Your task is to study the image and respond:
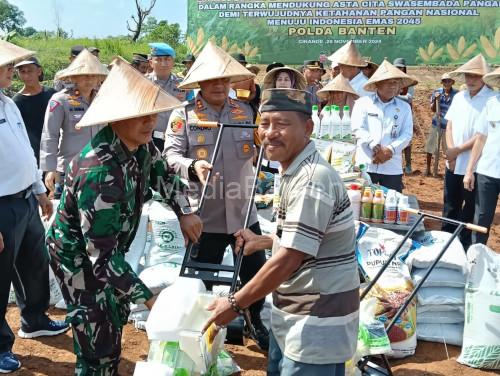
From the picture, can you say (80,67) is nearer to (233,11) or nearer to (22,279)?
(22,279)

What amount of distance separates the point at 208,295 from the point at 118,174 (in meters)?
0.70

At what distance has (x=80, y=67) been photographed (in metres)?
4.95

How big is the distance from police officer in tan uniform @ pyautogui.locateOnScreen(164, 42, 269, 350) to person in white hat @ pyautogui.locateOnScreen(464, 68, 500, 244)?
8.15 feet

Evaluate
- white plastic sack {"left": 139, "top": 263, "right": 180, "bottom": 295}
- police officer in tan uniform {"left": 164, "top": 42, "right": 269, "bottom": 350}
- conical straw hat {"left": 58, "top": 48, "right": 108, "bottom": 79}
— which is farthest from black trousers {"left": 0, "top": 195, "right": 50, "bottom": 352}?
conical straw hat {"left": 58, "top": 48, "right": 108, "bottom": 79}

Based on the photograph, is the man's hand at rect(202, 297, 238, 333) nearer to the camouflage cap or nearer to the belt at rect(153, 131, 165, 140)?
the camouflage cap

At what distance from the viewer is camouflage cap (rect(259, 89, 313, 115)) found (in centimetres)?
219

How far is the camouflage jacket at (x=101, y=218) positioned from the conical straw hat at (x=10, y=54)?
3.89 feet

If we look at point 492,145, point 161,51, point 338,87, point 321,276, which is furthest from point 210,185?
point 161,51

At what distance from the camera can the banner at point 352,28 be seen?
49.4ft

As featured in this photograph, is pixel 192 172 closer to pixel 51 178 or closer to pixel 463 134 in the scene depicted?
pixel 51 178

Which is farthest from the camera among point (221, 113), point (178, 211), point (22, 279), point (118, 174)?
point (22, 279)

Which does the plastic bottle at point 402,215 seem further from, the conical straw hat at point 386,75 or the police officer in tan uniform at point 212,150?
the police officer in tan uniform at point 212,150

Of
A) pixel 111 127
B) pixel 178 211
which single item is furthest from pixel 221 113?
pixel 111 127

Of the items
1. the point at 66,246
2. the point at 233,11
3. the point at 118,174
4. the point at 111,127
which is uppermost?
the point at 233,11
